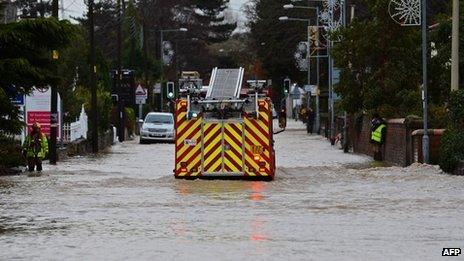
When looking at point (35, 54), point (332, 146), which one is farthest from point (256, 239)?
point (332, 146)

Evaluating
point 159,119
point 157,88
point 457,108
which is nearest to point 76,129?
point 159,119

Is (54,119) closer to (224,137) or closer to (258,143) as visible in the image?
(224,137)

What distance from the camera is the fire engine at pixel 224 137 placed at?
2988 centimetres

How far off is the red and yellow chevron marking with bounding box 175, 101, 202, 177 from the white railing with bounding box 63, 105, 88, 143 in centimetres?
1822

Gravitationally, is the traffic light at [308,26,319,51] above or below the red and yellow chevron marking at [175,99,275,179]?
above

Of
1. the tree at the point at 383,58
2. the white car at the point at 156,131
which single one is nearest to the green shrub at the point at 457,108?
the tree at the point at 383,58

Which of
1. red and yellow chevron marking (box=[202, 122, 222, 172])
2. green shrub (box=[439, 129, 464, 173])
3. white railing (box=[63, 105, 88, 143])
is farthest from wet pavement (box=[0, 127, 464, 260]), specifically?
white railing (box=[63, 105, 88, 143])

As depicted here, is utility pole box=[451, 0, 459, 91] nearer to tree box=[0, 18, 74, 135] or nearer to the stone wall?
tree box=[0, 18, 74, 135]

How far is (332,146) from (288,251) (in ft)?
145

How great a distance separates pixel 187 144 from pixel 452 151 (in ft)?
21.4

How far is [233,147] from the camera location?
1178 inches

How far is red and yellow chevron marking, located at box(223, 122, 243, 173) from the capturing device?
98.0 feet

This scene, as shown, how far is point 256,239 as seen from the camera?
16281mm

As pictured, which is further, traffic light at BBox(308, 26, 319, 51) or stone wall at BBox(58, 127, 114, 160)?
traffic light at BBox(308, 26, 319, 51)
